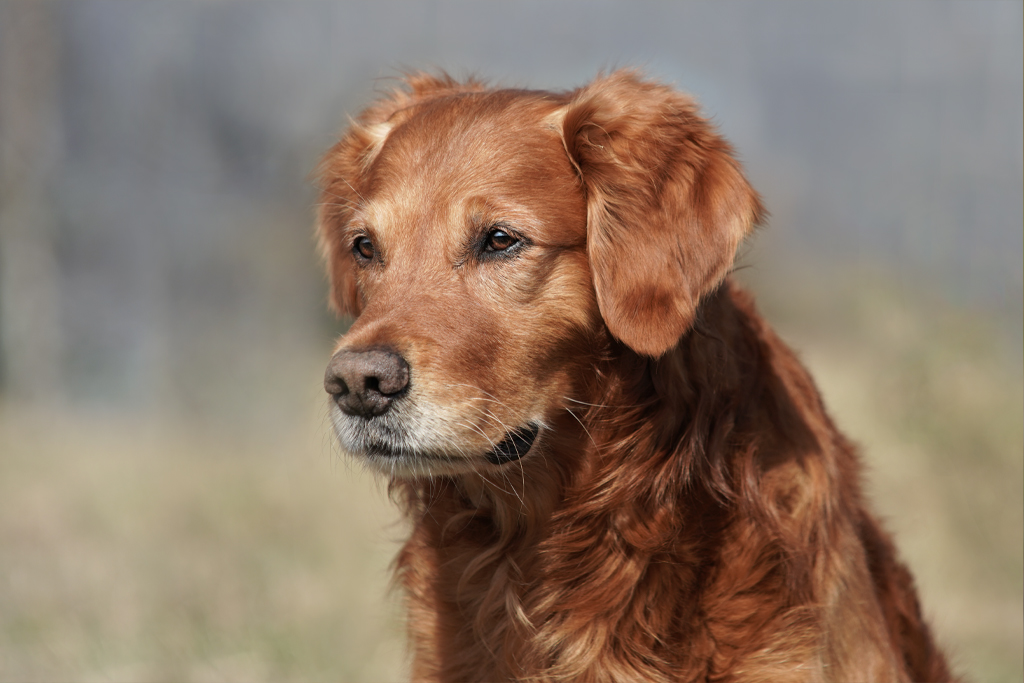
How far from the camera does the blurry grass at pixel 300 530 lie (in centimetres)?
482

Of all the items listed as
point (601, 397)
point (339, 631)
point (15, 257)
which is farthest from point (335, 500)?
point (15, 257)

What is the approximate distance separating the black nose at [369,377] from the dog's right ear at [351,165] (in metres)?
0.99

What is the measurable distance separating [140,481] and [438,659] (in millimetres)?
5635

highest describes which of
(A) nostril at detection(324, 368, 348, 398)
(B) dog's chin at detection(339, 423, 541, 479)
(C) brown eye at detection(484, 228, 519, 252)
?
(C) brown eye at detection(484, 228, 519, 252)

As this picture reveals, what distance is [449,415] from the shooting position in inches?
93.4

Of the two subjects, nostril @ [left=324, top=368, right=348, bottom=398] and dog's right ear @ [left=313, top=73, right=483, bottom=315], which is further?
dog's right ear @ [left=313, top=73, right=483, bottom=315]

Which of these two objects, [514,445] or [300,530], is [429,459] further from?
[300,530]

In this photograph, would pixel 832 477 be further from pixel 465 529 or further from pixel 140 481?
pixel 140 481

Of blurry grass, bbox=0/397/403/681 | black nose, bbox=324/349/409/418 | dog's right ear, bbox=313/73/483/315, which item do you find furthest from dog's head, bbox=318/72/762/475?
blurry grass, bbox=0/397/403/681

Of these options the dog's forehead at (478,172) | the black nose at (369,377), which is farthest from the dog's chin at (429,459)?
the dog's forehead at (478,172)

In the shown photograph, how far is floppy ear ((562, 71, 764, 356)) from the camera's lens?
2.49 meters

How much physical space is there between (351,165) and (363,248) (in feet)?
2.11

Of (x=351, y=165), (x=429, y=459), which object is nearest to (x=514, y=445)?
(x=429, y=459)

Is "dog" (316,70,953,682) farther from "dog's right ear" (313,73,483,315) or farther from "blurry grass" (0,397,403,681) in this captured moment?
"blurry grass" (0,397,403,681)
